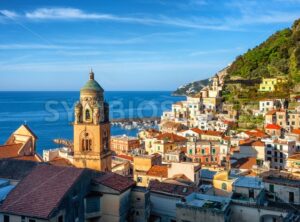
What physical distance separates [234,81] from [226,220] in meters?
71.7

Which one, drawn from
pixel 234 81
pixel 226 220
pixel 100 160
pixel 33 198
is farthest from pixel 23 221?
pixel 234 81

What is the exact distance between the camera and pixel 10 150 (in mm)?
33688

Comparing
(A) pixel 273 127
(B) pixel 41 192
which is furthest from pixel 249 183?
(A) pixel 273 127

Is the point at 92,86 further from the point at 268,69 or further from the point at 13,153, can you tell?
the point at 268,69

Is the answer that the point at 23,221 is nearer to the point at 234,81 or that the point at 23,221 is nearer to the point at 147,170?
the point at 147,170

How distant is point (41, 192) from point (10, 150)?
1867cm

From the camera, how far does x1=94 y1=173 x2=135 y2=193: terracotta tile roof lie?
1877cm

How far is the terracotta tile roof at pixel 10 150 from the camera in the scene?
3272 cm

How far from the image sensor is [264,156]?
1774 inches

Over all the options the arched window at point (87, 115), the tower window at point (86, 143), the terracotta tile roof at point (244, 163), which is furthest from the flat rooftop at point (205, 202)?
the terracotta tile roof at point (244, 163)

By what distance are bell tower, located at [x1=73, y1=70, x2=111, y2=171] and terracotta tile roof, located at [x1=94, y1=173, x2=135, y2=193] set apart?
30.2 feet

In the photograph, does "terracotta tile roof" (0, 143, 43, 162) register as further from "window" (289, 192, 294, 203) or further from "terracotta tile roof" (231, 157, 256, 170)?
"window" (289, 192, 294, 203)

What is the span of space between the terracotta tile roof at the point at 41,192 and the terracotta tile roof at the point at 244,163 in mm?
24027

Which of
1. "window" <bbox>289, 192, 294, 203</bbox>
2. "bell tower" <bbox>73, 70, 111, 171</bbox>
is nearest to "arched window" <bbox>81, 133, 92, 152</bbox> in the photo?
"bell tower" <bbox>73, 70, 111, 171</bbox>
